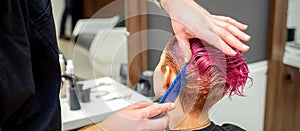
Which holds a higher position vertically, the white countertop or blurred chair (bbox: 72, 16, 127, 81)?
Answer: blurred chair (bbox: 72, 16, 127, 81)

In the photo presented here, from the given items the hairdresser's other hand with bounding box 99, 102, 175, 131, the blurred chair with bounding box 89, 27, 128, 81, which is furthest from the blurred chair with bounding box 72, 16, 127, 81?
the hairdresser's other hand with bounding box 99, 102, 175, 131

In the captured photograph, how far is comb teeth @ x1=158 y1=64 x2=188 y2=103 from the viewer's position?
0.83 meters

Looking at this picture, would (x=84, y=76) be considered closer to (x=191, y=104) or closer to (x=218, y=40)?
(x=191, y=104)

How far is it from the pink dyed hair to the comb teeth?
0.02 meters

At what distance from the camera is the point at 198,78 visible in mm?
918

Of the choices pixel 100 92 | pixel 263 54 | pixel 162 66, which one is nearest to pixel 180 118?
pixel 162 66

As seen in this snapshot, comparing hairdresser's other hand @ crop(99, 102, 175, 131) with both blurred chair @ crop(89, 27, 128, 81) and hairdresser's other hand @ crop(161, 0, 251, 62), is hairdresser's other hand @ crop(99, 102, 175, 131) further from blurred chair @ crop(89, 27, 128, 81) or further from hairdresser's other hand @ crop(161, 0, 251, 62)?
blurred chair @ crop(89, 27, 128, 81)

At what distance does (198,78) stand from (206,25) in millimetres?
178

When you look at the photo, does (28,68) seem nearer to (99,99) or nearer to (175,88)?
(175,88)

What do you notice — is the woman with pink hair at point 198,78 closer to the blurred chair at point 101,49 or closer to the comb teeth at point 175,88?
the comb teeth at point 175,88

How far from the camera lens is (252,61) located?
2062 millimetres

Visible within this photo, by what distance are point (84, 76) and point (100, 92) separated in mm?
129

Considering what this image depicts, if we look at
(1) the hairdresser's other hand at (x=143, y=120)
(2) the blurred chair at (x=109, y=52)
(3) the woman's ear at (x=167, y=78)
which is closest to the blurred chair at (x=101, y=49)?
(2) the blurred chair at (x=109, y=52)

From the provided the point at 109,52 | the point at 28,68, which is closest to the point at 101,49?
the point at 109,52
